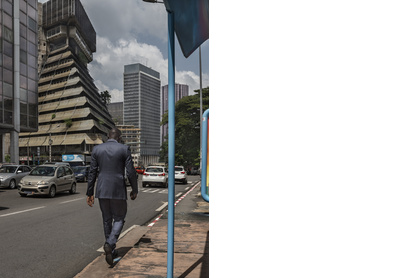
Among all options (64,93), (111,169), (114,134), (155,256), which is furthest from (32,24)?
(155,256)

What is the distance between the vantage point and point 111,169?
3.79m

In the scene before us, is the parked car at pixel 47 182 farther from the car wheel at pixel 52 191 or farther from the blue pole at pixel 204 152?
the blue pole at pixel 204 152

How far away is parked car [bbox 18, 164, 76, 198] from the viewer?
39.0 ft

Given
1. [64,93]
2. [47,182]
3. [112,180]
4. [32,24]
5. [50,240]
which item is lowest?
[50,240]

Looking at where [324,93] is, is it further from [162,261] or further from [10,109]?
[10,109]

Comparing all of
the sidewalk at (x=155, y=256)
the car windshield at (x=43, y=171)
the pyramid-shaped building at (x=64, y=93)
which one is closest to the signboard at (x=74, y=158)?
the pyramid-shaped building at (x=64, y=93)

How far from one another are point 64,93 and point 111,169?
A: 8002cm

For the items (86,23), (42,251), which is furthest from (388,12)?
(86,23)

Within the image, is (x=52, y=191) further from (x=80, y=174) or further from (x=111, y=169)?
(x=80, y=174)

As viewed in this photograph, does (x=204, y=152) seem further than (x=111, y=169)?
No

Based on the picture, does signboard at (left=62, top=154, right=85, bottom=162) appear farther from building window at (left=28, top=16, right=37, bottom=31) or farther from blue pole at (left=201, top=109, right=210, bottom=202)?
blue pole at (left=201, top=109, right=210, bottom=202)

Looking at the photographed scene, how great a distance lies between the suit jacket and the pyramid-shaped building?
6990cm

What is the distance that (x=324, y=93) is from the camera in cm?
142

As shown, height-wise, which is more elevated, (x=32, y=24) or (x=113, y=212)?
(x=32, y=24)
